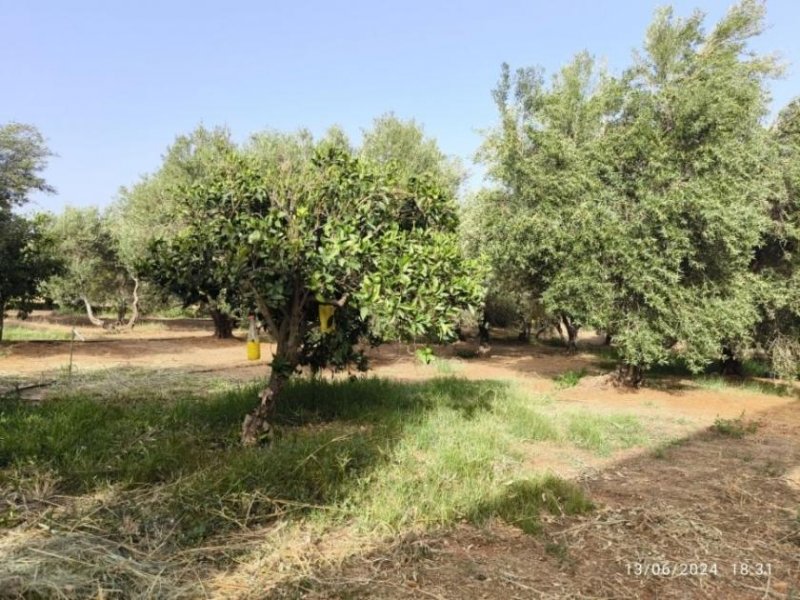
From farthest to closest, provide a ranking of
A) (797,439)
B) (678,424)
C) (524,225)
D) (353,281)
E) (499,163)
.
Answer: (499,163)
(524,225)
(678,424)
(797,439)
(353,281)

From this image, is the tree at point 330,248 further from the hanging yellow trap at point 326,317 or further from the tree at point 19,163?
the tree at point 19,163

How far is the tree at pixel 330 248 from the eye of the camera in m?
6.05

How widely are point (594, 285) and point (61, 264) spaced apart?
704 inches

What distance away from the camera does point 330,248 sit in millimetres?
6082

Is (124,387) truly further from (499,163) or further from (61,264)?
(499,163)

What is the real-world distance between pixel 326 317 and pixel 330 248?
1091mm

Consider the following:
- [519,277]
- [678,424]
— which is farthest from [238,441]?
[519,277]

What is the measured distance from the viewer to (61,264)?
1894 centimetres

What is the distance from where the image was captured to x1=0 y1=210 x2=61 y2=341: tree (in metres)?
16.8

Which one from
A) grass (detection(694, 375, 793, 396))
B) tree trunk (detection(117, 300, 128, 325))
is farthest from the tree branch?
tree trunk (detection(117, 300, 128, 325))

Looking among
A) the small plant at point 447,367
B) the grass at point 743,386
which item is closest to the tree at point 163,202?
the small plant at point 447,367

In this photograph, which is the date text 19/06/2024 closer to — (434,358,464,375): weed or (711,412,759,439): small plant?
(711,412,759,439): small plant

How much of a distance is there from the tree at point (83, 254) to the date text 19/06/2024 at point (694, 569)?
2709 centimetres

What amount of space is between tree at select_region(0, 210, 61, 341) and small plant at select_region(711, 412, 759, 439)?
19.6m
